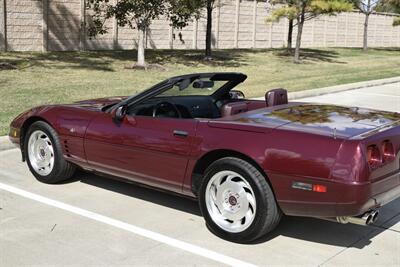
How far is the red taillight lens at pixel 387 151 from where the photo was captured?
4.21 m

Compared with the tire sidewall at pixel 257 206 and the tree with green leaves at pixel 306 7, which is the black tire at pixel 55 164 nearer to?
the tire sidewall at pixel 257 206

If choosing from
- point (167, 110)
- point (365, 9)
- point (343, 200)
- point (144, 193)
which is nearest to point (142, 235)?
point (144, 193)

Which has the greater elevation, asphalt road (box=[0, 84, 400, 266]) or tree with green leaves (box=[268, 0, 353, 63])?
tree with green leaves (box=[268, 0, 353, 63])

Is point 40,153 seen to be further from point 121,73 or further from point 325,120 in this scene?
point 121,73

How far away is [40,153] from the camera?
6000mm

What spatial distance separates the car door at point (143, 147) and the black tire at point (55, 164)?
1.41ft

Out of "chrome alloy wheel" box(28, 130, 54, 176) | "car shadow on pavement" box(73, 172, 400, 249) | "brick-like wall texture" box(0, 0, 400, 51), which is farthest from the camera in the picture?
"brick-like wall texture" box(0, 0, 400, 51)

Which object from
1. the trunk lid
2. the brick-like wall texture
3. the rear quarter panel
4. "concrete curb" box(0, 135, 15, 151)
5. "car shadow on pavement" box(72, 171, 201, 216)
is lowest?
"car shadow on pavement" box(72, 171, 201, 216)

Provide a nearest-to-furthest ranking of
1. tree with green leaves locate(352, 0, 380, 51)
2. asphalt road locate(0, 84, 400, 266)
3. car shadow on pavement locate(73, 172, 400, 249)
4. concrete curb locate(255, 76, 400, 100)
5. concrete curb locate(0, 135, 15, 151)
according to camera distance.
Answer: asphalt road locate(0, 84, 400, 266), car shadow on pavement locate(73, 172, 400, 249), concrete curb locate(0, 135, 15, 151), concrete curb locate(255, 76, 400, 100), tree with green leaves locate(352, 0, 380, 51)

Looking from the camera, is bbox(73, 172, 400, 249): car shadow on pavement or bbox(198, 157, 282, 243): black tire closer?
bbox(198, 157, 282, 243): black tire

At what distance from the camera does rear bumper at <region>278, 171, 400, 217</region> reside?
391 cm

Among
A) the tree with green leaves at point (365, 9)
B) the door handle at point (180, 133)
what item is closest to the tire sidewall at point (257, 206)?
the door handle at point (180, 133)

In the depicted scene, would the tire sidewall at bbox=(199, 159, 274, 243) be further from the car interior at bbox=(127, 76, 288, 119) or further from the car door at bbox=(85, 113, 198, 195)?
the car interior at bbox=(127, 76, 288, 119)

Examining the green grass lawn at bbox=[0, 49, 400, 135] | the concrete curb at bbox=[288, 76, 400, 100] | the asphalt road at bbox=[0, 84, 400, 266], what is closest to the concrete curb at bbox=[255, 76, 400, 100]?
the concrete curb at bbox=[288, 76, 400, 100]
